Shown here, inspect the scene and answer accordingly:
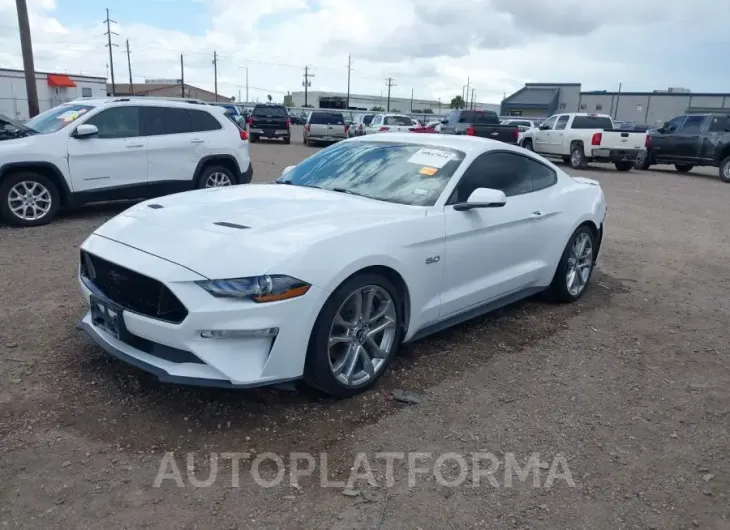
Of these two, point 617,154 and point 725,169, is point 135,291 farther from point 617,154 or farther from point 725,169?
point 725,169

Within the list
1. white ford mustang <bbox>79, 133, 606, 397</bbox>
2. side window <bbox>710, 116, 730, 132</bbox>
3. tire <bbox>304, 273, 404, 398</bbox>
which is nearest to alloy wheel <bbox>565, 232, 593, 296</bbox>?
white ford mustang <bbox>79, 133, 606, 397</bbox>

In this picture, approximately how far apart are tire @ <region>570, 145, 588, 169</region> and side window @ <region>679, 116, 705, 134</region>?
3.13m

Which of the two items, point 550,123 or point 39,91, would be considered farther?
point 39,91

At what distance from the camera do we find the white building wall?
3847 centimetres

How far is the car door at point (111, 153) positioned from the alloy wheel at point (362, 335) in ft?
20.1

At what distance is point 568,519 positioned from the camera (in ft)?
8.95

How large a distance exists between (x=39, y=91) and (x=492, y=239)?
46.7 meters

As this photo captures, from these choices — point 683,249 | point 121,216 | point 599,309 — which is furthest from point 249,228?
point 683,249

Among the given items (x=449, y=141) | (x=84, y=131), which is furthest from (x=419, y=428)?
(x=84, y=131)

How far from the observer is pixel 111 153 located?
27.7 ft

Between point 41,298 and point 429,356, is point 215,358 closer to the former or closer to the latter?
point 429,356

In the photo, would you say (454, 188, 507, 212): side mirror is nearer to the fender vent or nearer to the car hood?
the car hood

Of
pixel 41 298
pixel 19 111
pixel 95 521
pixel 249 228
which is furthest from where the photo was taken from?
pixel 19 111

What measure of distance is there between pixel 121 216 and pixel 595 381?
3367 mm
